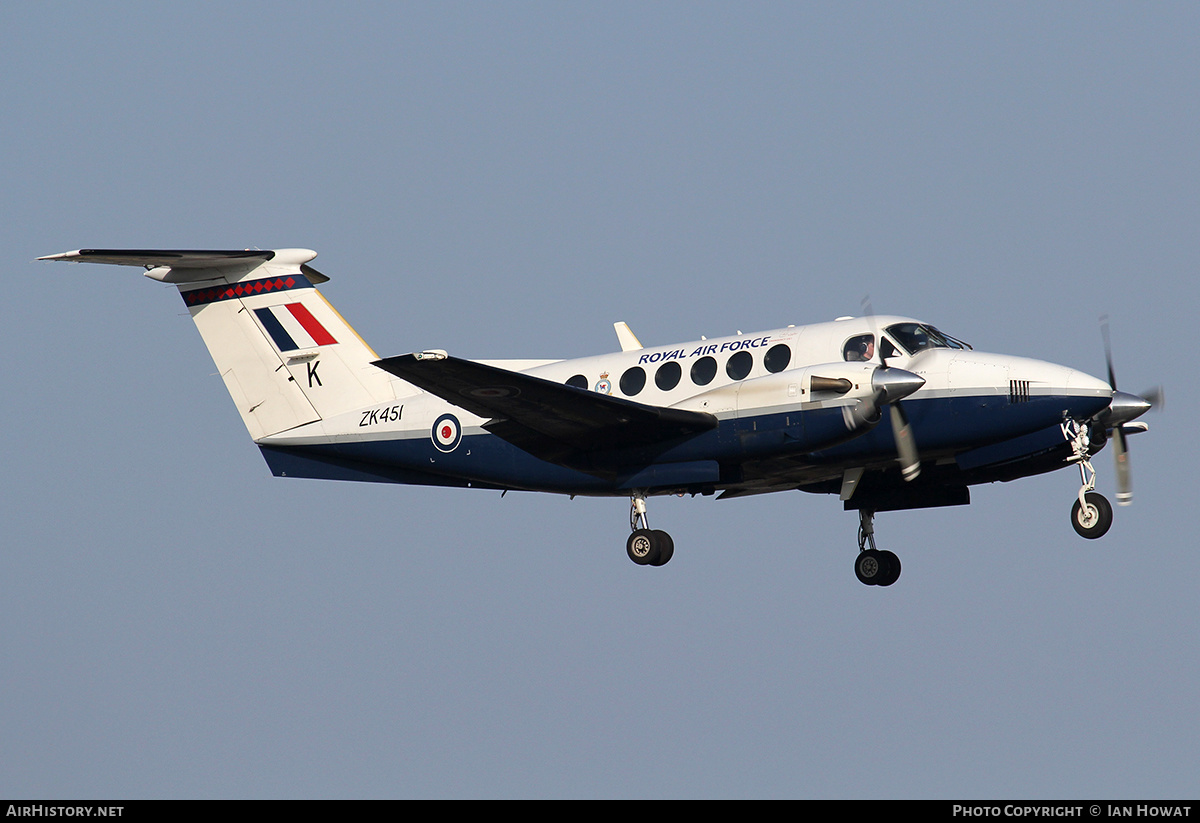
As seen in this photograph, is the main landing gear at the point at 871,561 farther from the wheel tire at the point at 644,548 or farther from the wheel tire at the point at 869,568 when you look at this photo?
the wheel tire at the point at 644,548

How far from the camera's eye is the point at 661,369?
2181cm

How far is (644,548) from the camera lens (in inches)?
846

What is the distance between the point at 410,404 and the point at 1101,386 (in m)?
10.3

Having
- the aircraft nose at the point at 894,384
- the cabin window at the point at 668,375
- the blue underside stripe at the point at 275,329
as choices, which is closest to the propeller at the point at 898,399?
the aircraft nose at the point at 894,384

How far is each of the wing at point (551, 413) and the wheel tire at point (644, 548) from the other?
113cm

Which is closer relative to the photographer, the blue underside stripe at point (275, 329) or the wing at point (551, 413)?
the wing at point (551, 413)

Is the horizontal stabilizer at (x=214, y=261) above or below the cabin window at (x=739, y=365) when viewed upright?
above

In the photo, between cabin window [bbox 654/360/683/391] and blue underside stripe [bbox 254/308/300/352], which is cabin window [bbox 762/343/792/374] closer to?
cabin window [bbox 654/360/683/391]

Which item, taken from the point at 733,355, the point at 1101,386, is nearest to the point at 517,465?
the point at 733,355

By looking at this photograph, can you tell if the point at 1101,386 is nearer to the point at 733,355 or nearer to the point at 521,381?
the point at 733,355

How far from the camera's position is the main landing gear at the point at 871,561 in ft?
77.4

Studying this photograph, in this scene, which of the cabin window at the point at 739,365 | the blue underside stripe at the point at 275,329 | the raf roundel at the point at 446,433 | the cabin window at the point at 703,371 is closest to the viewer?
the cabin window at the point at 739,365

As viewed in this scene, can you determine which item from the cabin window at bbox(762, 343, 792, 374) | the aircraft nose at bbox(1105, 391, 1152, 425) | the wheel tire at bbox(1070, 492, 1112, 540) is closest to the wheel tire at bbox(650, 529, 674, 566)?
the cabin window at bbox(762, 343, 792, 374)

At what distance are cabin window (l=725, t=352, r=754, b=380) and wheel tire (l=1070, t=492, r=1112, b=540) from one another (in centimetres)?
482
